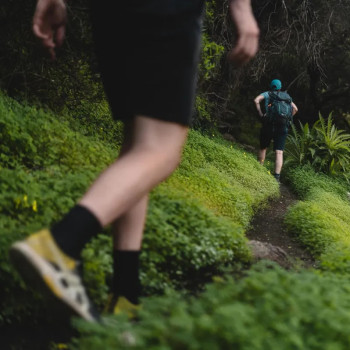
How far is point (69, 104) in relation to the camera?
235 inches

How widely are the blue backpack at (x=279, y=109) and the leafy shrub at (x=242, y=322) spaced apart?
823 centimetres

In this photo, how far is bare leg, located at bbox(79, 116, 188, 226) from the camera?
159cm

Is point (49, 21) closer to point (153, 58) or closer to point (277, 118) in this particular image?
point (153, 58)

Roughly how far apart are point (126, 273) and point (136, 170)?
1.50 feet

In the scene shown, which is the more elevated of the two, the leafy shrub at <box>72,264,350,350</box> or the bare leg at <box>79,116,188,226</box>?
the bare leg at <box>79,116,188,226</box>

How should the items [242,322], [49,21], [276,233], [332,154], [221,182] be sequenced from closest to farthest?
1. [242,322]
2. [49,21]
3. [276,233]
4. [221,182]
5. [332,154]

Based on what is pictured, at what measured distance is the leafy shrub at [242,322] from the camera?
1382 millimetres

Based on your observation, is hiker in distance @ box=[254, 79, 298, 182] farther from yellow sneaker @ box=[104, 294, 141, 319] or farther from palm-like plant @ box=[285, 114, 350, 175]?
yellow sneaker @ box=[104, 294, 141, 319]

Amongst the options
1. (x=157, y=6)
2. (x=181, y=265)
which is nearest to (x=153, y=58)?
(x=157, y=6)

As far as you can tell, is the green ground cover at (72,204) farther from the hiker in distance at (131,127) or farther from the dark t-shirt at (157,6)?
the dark t-shirt at (157,6)

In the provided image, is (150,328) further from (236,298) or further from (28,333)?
(28,333)

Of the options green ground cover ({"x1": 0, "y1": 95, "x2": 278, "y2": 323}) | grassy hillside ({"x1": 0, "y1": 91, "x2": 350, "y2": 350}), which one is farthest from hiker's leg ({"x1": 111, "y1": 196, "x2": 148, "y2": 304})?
green ground cover ({"x1": 0, "y1": 95, "x2": 278, "y2": 323})

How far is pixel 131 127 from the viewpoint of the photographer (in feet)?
5.91

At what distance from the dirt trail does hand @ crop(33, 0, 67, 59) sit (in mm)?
2238
